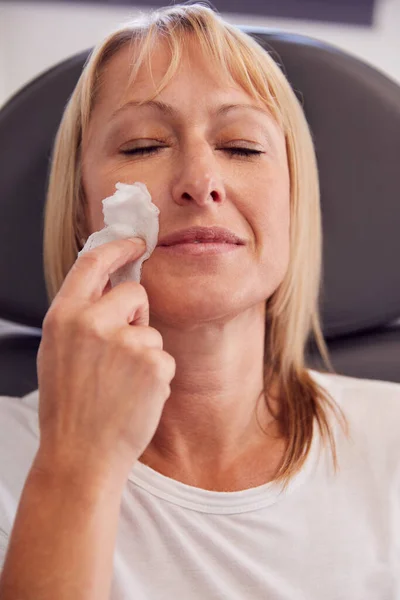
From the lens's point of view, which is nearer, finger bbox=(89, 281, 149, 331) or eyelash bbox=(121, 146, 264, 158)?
finger bbox=(89, 281, 149, 331)

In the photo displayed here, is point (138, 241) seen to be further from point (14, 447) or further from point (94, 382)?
point (14, 447)

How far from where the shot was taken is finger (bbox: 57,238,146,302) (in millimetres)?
741

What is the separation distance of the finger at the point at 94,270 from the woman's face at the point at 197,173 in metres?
0.13

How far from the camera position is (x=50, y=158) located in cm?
126

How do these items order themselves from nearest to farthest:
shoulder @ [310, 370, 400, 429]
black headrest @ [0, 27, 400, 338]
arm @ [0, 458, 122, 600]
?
arm @ [0, 458, 122, 600], shoulder @ [310, 370, 400, 429], black headrest @ [0, 27, 400, 338]

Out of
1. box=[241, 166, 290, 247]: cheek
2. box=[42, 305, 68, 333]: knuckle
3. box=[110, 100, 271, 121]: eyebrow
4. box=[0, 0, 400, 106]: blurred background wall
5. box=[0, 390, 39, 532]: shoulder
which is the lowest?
box=[0, 390, 39, 532]: shoulder

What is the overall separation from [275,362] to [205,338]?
26cm

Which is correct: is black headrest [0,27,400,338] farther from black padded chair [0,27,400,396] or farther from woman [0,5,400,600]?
woman [0,5,400,600]

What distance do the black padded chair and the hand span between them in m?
0.55

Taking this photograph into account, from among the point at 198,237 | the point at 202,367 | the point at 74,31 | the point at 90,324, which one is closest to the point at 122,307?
the point at 90,324

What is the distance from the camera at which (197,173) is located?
90cm

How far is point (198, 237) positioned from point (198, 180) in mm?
75

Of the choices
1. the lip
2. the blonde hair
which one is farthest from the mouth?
the blonde hair

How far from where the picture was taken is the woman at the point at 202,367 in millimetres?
747
